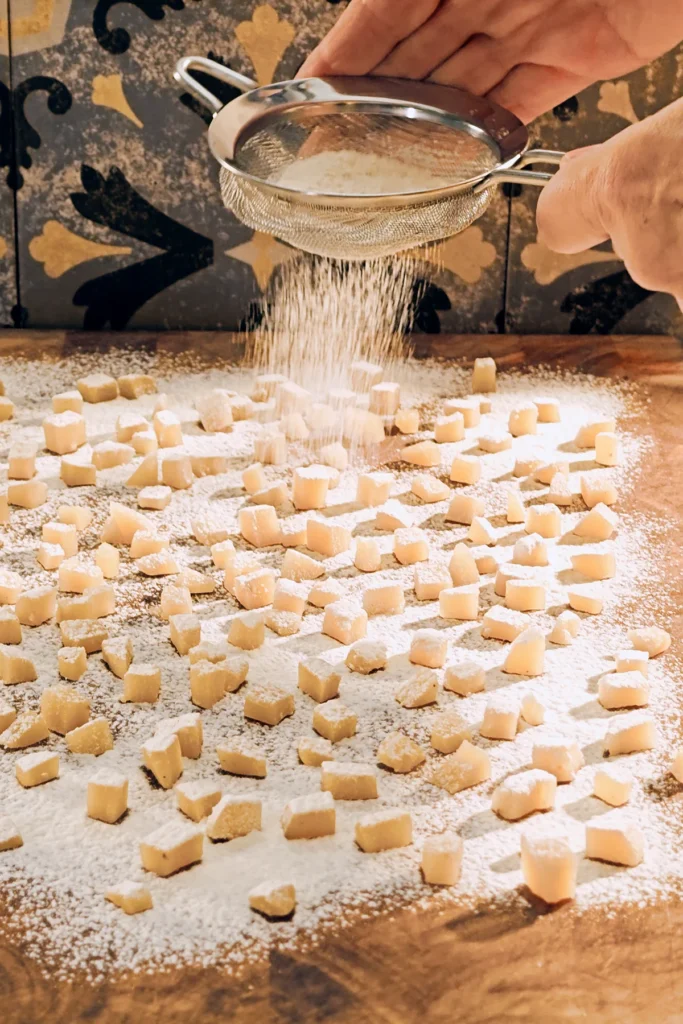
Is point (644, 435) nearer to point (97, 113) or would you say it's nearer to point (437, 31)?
point (437, 31)

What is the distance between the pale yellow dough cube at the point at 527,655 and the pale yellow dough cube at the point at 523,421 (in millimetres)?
495

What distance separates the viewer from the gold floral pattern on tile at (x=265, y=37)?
172 centimetres

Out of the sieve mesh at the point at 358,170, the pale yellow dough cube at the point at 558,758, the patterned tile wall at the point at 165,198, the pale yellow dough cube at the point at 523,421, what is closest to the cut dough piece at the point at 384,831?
the pale yellow dough cube at the point at 558,758

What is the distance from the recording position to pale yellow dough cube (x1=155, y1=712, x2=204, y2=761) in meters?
0.96

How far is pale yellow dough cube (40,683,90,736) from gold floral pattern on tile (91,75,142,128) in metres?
1.01

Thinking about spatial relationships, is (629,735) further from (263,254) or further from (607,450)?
(263,254)

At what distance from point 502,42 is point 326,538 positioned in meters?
0.56

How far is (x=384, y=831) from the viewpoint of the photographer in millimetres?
882

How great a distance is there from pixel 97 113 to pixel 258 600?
0.88 meters

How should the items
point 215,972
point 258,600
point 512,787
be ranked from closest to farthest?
point 215,972, point 512,787, point 258,600

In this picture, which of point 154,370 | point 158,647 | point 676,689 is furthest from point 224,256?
point 676,689

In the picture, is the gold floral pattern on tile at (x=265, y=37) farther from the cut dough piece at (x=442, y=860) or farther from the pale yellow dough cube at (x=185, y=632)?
the cut dough piece at (x=442, y=860)

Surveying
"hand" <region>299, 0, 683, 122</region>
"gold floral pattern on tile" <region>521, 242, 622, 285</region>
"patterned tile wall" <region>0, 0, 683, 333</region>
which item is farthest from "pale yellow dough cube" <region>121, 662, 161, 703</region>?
"gold floral pattern on tile" <region>521, 242, 622, 285</region>

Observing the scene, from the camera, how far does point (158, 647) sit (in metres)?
1.11
